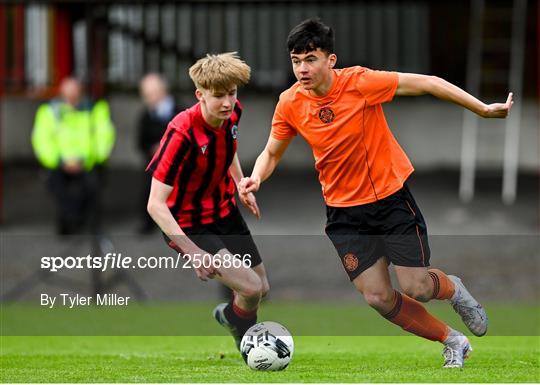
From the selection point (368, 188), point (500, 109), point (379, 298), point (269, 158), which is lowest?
point (379, 298)

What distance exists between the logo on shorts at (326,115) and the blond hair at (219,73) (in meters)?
0.53

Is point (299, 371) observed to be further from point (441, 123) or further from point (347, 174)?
point (441, 123)

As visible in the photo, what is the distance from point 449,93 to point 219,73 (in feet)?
4.72

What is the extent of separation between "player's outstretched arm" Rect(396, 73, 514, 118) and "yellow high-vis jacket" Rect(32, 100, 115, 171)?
320 inches

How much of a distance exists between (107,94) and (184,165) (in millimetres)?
10664

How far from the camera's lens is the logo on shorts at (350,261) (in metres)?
8.35

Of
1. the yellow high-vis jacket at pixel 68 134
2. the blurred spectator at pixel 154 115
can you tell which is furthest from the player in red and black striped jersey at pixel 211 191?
the yellow high-vis jacket at pixel 68 134

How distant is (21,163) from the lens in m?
19.3

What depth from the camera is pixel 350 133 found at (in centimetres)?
830

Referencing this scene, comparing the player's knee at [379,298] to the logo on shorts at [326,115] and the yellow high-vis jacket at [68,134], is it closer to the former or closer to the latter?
the logo on shorts at [326,115]

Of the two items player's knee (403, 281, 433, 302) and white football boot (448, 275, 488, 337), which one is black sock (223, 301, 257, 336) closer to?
player's knee (403, 281, 433, 302)
